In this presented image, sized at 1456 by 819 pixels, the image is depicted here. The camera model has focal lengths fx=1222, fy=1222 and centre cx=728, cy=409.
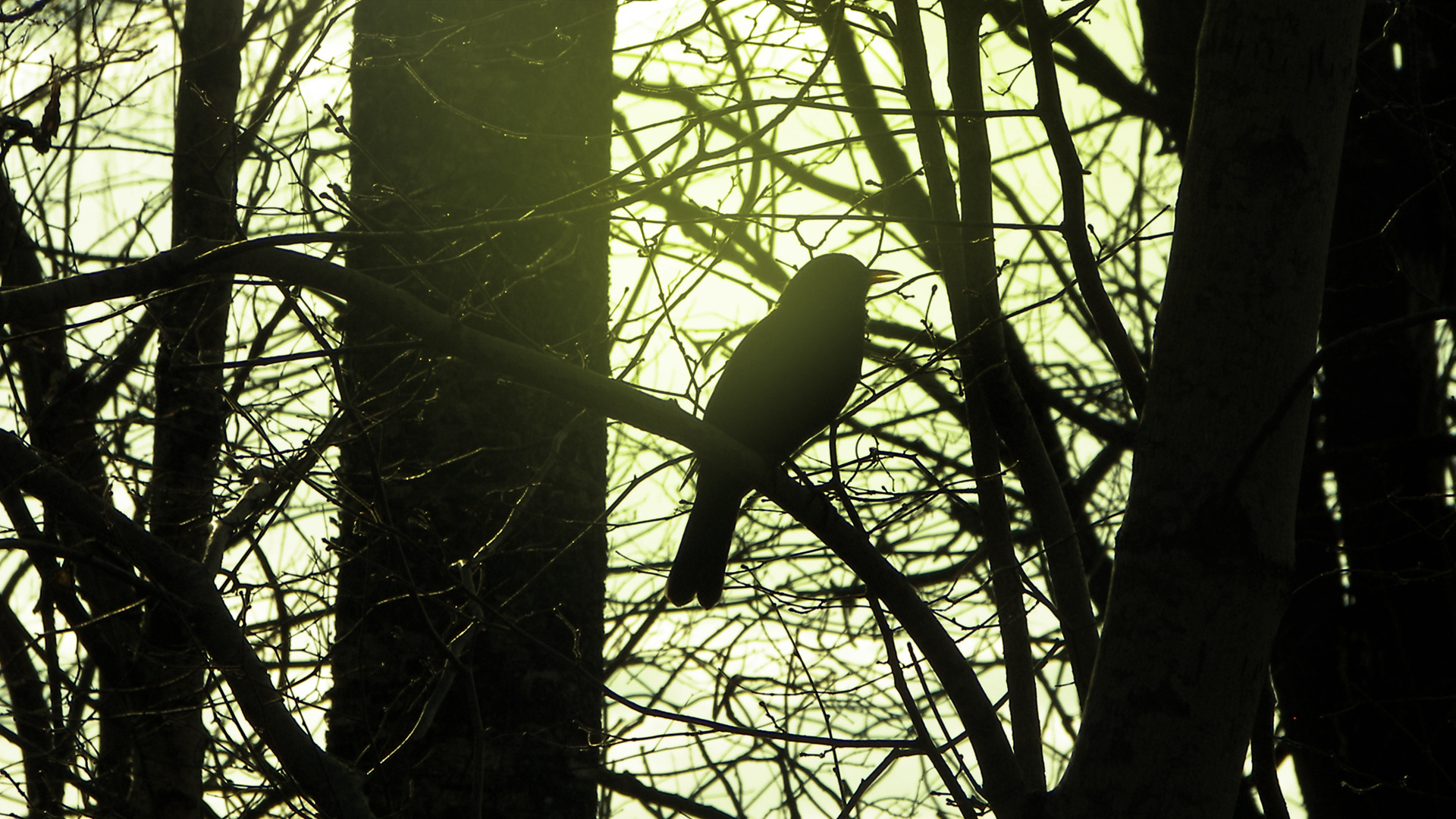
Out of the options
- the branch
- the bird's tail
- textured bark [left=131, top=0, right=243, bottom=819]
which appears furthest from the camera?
textured bark [left=131, top=0, right=243, bottom=819]

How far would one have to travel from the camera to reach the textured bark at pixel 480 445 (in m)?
3.41

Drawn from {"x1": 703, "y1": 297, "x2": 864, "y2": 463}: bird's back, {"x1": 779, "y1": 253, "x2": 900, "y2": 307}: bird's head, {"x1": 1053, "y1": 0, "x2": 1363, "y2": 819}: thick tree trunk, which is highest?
{"x1": 779, "y1": 253, "x2": 900, "y2": 307}: bird's head

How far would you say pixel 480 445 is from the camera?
3746mm

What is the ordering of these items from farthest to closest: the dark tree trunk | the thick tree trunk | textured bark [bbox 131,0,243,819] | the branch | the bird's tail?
the dark tree trunk < textured bark [bbox 131,0,243,819] < the bird's tail < the branch < the thick tree trunk

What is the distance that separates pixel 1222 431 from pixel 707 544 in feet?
5.78

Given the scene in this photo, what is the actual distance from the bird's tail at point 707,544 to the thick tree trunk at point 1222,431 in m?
1.54

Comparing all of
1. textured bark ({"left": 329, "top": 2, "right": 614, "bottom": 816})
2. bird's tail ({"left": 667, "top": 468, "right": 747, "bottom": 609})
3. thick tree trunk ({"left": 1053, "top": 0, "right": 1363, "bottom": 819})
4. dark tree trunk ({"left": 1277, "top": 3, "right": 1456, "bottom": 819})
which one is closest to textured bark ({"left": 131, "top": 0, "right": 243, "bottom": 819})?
textured bark ({"left": 329, "top": 2, "right": 614, "bottom": 816})

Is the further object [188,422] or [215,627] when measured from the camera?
[188,422]

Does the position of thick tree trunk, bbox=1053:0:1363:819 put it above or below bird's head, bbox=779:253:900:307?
below

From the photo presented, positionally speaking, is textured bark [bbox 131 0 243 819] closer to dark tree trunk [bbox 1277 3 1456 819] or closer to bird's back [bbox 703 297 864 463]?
bird's back [bbox 703 297 864 463]

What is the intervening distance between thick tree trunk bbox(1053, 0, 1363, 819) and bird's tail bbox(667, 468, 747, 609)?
154 centimetres

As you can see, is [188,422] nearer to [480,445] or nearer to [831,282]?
Result: [480,445]

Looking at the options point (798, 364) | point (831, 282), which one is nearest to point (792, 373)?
point (798, 364)

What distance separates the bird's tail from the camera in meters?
3.38
